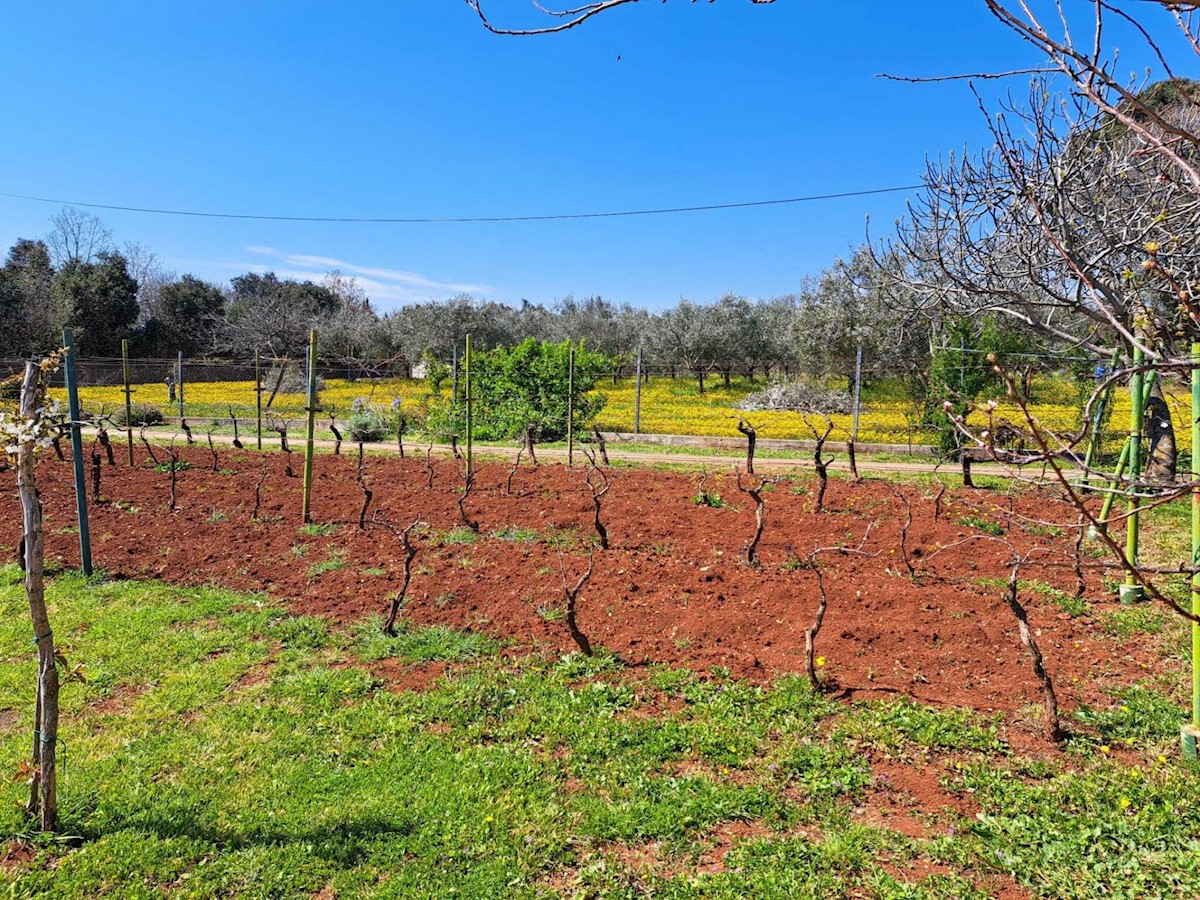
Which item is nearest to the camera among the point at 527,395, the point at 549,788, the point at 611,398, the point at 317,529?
the point at 549,788

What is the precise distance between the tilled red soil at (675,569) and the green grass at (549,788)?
39 centimetres

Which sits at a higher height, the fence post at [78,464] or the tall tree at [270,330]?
the tall tree at [270,330]

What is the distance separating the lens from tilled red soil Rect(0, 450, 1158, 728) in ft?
13.6

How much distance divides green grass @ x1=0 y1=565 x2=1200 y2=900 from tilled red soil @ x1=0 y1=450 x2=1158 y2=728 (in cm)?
39

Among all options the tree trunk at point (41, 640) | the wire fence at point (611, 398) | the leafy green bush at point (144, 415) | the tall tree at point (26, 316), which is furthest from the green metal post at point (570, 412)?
the tall tree at point (26, 316)

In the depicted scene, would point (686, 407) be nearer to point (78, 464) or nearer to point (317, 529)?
point (317, 529)

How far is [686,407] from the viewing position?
75.0ft

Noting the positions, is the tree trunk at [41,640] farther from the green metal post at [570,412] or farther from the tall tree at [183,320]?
the tall tree at [183,320]

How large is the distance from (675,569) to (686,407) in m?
17.6

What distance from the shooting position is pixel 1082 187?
6355 millimetres

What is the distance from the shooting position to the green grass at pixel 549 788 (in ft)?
8.25

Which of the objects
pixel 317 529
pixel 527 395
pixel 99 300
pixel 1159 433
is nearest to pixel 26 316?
pixel 99 300

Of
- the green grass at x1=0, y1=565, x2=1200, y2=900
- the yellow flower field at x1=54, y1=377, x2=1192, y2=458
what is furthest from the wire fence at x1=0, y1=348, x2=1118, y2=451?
the green grass at x1=0, y1=565, x2=1200, y2=900

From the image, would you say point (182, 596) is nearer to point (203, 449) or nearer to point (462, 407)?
point (203, 449)
